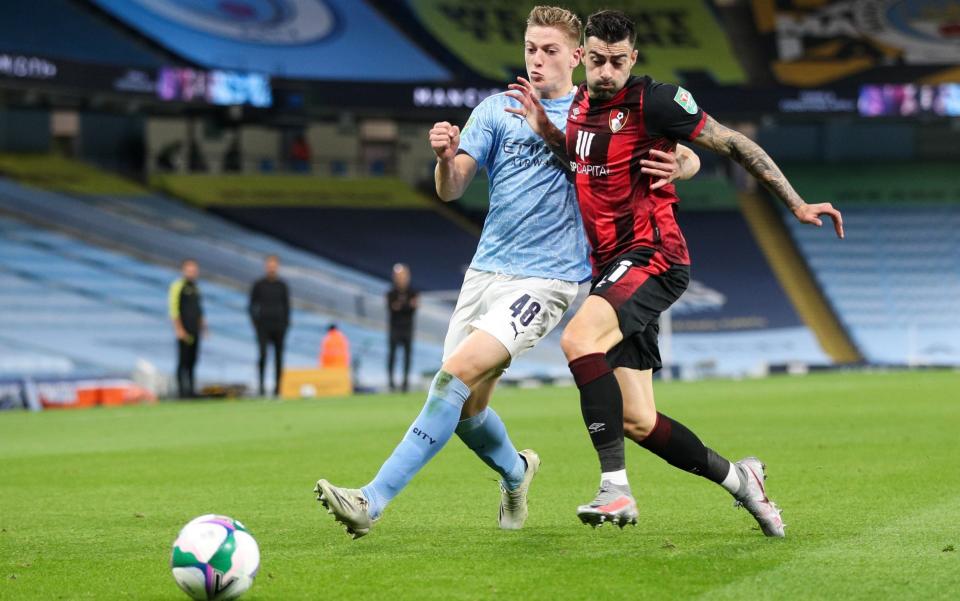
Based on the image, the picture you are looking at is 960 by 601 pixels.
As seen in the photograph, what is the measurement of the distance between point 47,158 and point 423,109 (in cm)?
987

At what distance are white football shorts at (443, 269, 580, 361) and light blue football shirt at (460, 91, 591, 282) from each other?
0.19ft

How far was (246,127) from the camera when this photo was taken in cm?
3847

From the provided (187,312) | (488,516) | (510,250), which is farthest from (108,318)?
(510,250)

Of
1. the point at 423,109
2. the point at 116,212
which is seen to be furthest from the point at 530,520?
the point at 423,109

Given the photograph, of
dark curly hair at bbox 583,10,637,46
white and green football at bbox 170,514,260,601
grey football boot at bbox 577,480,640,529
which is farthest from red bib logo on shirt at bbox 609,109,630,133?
white and green football at bbox 170,514,260,601

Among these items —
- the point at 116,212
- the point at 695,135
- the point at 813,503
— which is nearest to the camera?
the point at 695,135

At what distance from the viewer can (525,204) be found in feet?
19.9

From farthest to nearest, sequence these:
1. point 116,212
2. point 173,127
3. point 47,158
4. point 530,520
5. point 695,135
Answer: point 173,127, point 47,158, point 116,212, point 530,520, point 695,135

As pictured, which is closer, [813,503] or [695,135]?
[695,135]

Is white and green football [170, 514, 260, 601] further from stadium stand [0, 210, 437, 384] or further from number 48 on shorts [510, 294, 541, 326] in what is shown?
stadium stand [0, 210, 437, 384]

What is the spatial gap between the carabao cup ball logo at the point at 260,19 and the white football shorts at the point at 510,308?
30.3 m

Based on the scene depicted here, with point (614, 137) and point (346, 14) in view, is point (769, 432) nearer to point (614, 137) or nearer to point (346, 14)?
point (614, 137)

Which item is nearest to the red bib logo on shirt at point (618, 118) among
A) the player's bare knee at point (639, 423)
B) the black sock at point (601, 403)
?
the black sock at point (601, 403)

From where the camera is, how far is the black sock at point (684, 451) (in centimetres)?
574
